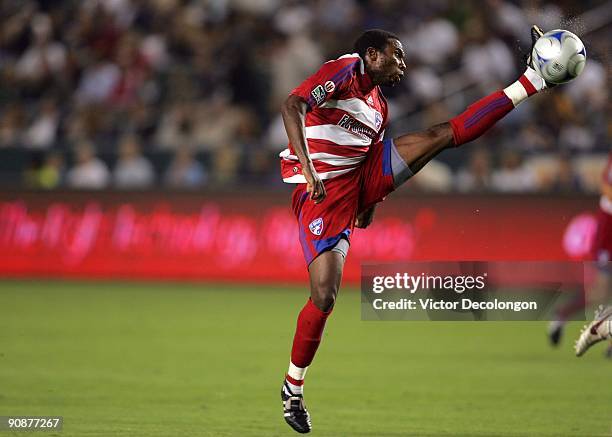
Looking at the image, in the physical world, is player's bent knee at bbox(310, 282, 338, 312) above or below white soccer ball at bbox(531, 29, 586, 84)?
below

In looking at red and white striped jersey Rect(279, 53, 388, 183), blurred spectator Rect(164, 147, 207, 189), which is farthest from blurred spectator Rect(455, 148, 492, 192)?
red and white striped jersey Rect(279, 53, 388, 183)

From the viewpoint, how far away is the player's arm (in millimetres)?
6613

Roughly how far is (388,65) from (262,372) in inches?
145

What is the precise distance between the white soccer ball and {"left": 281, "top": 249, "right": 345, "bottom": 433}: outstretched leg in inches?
63.4

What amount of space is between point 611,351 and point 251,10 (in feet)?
32.8

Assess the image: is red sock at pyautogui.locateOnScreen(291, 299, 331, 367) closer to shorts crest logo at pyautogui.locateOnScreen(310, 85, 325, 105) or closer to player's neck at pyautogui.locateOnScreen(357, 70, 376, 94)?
shorts crest logo at pyautogui.locateOnScreen(310, 85, 325, 105)

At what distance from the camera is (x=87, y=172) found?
16672 millimetres

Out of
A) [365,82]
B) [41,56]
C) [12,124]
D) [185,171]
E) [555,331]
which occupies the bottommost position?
[12,124]

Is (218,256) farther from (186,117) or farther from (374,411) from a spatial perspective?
(374,411)

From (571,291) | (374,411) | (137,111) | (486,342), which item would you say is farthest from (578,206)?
(374,411)

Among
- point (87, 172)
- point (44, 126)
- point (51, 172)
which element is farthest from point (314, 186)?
point (44, 126)

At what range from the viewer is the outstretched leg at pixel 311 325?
699cm

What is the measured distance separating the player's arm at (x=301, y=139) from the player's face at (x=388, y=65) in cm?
65

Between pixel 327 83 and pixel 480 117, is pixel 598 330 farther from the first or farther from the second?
pixel 327 83
